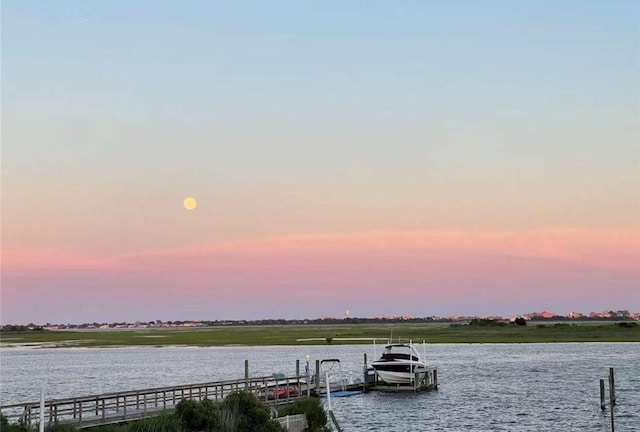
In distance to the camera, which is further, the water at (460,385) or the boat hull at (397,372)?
the boat hull at (397,372)

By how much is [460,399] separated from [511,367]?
111 feet

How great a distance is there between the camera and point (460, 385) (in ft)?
246


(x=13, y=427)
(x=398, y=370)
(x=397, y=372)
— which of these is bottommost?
(x=397, y=372)

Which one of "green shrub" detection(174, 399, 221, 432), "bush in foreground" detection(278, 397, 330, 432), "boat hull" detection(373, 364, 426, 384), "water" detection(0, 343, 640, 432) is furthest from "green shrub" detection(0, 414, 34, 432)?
"boat hull" detection(373, 364, 426, 384)

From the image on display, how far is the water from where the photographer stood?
170ft

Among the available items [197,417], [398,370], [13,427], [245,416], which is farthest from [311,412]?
[398,370]

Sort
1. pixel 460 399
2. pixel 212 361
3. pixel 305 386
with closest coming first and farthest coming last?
1. pixel 305 386
2. pixel 460 399
3. pixel 212 361

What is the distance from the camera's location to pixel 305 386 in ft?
194

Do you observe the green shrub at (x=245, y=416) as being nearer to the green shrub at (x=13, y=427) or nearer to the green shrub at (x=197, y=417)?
the green shrub at (x=197, y=417)

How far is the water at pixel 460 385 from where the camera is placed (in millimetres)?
51688

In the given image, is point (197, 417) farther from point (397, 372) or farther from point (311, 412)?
point (397, 372)

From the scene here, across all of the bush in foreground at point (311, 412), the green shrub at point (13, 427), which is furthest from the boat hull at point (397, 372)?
the green shrub at point (13, 427)

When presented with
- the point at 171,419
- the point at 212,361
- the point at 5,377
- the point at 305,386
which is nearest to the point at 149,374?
the point at 5,377

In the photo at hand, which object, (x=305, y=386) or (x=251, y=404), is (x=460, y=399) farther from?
(x=251, y=404)
